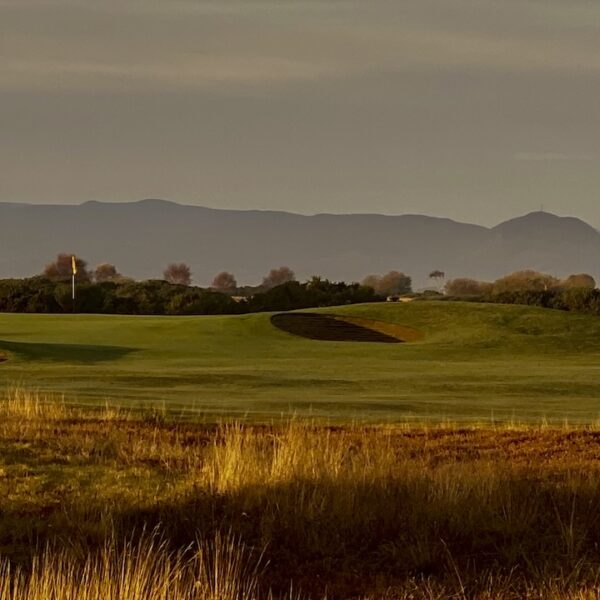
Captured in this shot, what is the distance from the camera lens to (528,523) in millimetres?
11727

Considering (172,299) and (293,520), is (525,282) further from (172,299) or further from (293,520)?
(293,520)

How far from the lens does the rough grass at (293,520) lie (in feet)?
31.4

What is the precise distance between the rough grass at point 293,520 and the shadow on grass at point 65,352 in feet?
69.0

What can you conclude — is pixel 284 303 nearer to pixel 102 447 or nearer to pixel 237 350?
pixel 237 350

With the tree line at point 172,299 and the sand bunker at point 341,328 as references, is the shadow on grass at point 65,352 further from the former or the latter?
the tree line at point 172,299

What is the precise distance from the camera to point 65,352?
38719 mm

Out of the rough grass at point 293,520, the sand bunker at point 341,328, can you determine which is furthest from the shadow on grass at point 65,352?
the rough grass at point 293,520

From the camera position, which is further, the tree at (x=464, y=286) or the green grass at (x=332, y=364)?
the tree at (x=464, y=286)

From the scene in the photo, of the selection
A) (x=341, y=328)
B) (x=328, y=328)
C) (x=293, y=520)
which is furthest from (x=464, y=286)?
(x=293, y=520)

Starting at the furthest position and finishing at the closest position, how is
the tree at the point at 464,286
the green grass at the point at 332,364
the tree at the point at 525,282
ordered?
1. the tree at the point at 464,286
2. the tree at the point at 525,282
3. the green grass at the point at 332,364

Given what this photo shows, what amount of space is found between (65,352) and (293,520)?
28.1 meters

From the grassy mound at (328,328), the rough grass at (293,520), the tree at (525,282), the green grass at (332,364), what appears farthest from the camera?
the tree at (525,282)

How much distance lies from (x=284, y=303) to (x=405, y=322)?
2332 cm

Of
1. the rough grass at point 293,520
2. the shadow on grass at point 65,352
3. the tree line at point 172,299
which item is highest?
the tree line at point 172,299
